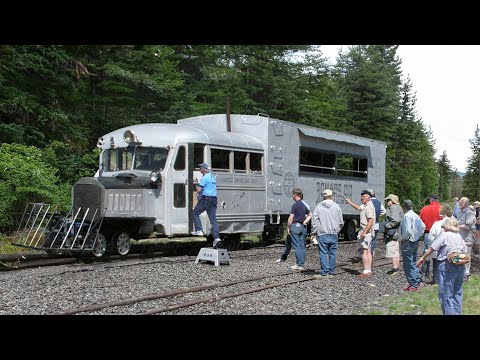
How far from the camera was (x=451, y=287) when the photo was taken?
732cm

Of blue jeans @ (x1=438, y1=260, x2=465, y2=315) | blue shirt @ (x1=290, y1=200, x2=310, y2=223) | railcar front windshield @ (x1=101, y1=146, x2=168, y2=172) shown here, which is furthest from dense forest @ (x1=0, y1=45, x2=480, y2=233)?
blue jeans @ (x1=438, y1=260, x2=465, y2=315)

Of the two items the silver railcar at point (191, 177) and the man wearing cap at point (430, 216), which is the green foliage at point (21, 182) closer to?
the silver railcar at point (191, 177)

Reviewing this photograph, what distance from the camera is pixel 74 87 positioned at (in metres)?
22.0

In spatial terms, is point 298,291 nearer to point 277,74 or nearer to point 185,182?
point 185,182

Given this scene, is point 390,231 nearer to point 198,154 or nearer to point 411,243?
point 411,243

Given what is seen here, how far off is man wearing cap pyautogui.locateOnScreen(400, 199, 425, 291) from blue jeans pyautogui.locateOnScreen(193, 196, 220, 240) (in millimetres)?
4206

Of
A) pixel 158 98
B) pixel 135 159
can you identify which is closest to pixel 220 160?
pixel 135 159

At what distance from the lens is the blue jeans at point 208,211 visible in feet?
42.4

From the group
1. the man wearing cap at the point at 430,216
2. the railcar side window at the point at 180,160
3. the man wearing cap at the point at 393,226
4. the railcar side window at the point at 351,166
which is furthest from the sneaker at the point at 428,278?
the railcar side window at the point at 351,166

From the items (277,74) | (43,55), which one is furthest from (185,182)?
(277,74)

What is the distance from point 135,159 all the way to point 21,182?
199 inches

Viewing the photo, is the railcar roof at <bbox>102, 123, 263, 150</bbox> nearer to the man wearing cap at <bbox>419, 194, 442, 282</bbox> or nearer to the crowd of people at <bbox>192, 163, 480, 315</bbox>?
the crowd of people at <bbox>192, 163, 480, 315</bbox>

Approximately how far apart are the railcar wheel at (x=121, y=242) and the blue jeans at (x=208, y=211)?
1682mm
